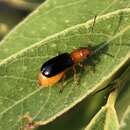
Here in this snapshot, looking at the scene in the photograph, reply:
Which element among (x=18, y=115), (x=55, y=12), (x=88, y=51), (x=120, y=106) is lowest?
(x=120, y=106)

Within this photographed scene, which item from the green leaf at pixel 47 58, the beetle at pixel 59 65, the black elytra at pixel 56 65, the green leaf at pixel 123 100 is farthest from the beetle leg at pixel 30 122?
the green leaf at pixel 123 100

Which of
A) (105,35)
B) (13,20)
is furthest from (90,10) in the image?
(13,20)

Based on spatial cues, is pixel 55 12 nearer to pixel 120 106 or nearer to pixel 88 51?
pixel 88 51

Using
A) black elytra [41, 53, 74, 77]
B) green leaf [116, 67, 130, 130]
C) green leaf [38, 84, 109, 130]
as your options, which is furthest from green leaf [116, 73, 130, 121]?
black elytra [41, 53, 74, 77]

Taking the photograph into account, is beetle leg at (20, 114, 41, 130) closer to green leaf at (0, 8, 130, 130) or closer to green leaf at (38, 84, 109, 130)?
green leaf at (0, 8, 130, 130)

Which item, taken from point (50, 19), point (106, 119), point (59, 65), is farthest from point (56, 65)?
point (106, 119)

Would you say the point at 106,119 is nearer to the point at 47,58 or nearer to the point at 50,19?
the point at 47,58

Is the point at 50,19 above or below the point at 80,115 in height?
above
